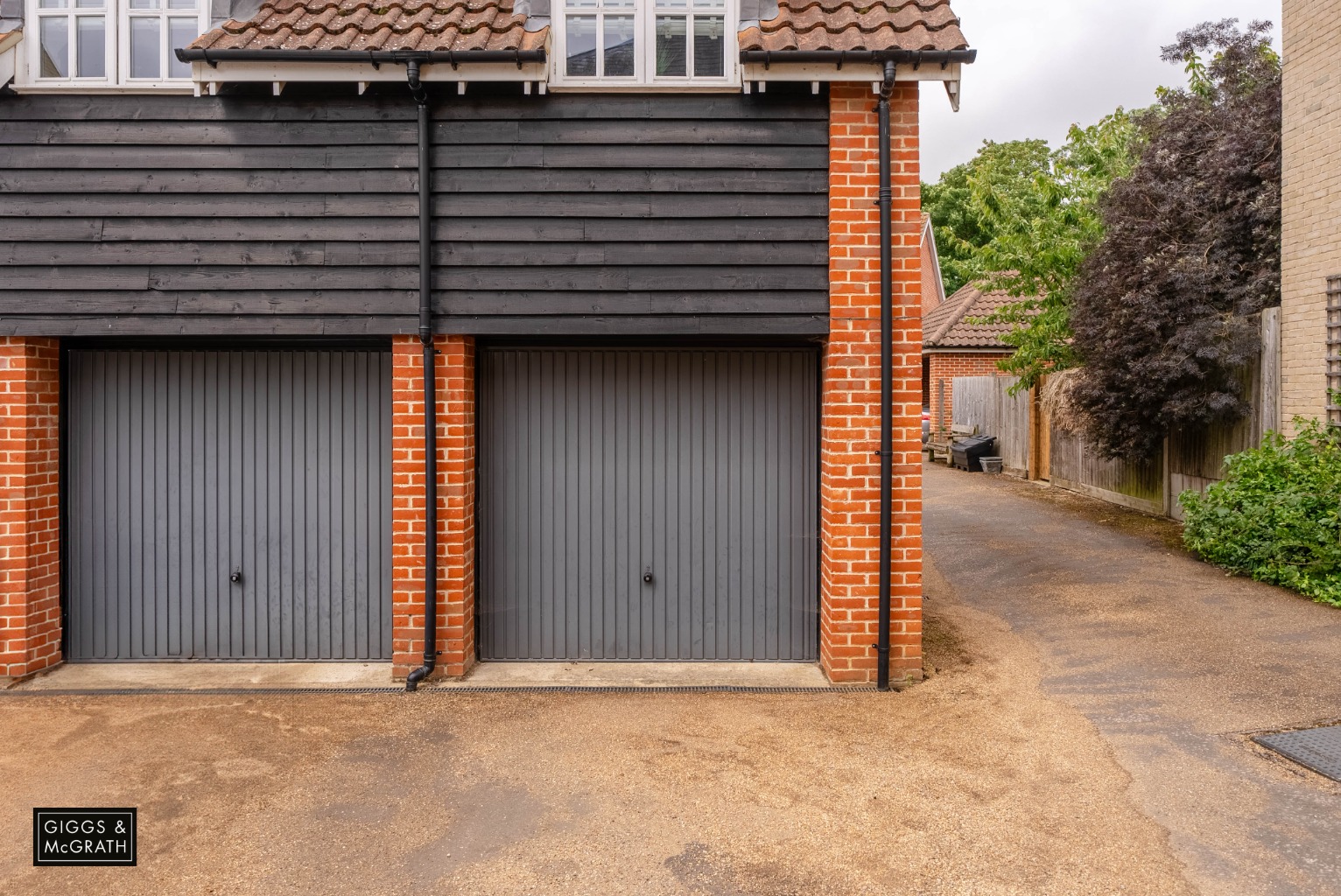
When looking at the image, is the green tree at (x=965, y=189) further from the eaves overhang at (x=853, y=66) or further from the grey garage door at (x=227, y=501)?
the grey garage door at (x=227, y=501)

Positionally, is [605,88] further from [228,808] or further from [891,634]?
[228,808]

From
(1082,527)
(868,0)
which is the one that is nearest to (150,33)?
(868,0)

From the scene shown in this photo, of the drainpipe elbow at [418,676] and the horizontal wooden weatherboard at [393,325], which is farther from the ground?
the horizontal wooden weatherboard at [393,325]

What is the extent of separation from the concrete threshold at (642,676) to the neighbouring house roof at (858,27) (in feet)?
12.9

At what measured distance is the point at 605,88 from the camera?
590 cm

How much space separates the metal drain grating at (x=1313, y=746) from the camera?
4.46 metres

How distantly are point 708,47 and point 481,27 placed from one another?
1.45 metres

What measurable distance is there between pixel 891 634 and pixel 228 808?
3.86 m

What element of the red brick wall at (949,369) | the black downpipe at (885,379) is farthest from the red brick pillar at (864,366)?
the red brick wall at (949,369)

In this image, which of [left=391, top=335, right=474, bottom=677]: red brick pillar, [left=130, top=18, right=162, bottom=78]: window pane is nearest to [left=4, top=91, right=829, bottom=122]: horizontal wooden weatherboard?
[left=130, top=18, right=162, bottom=78]: window pane

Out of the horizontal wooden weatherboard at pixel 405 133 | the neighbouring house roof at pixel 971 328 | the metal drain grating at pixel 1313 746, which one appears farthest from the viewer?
the neighbouring house roof at pixel 971 328

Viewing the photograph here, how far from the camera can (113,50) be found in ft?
19.3

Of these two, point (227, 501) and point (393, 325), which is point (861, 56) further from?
point (227, 501)

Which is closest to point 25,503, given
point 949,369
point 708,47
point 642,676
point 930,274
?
point 642,676
